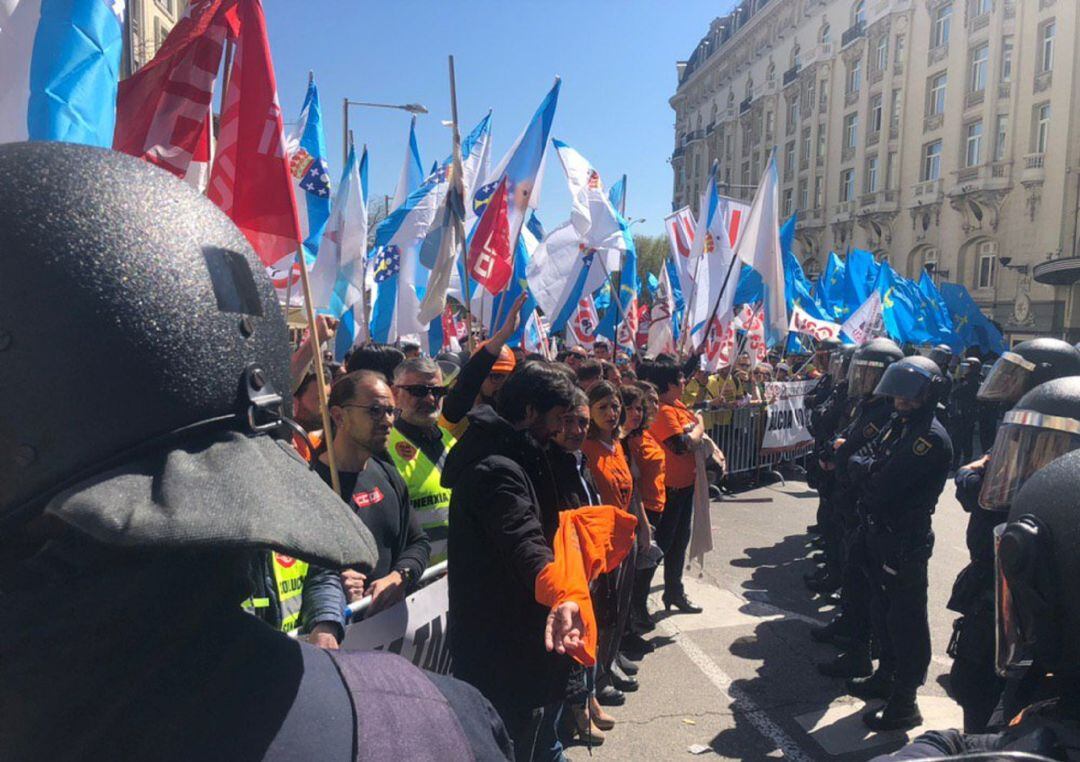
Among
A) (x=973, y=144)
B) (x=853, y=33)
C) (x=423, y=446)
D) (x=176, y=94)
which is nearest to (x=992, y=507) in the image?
(x=423, y=446)

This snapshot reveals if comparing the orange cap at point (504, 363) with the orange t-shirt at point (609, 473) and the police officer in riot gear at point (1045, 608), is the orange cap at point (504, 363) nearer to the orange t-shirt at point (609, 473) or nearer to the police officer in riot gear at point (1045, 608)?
the orange t-shirt at point (609, 473)

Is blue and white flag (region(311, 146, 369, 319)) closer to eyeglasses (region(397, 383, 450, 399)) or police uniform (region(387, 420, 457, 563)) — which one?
eyeglasses (region(397, 383, 450, 399))

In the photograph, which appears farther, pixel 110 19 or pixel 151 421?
pixel 110 19

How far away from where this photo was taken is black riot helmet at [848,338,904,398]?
6266mm

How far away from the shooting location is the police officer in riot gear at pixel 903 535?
4133mm

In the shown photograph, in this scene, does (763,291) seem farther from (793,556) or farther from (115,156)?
(115,156)

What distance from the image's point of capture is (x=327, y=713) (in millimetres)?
793

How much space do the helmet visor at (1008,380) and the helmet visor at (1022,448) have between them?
1447 millimetres

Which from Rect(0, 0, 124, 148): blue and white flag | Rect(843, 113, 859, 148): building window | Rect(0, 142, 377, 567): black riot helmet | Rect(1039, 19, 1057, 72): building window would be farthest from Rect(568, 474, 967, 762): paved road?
Rect(843, 113, 859, 148): building window

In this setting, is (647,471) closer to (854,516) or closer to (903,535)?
(854,516)

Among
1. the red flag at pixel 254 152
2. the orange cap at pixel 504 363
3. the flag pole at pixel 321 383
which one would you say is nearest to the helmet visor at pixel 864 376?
the orange cap at pixel 504 363

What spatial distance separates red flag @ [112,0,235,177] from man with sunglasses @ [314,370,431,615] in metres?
1.64

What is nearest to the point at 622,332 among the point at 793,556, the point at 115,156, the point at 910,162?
the point at 793,556

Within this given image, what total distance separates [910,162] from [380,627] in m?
41.1
